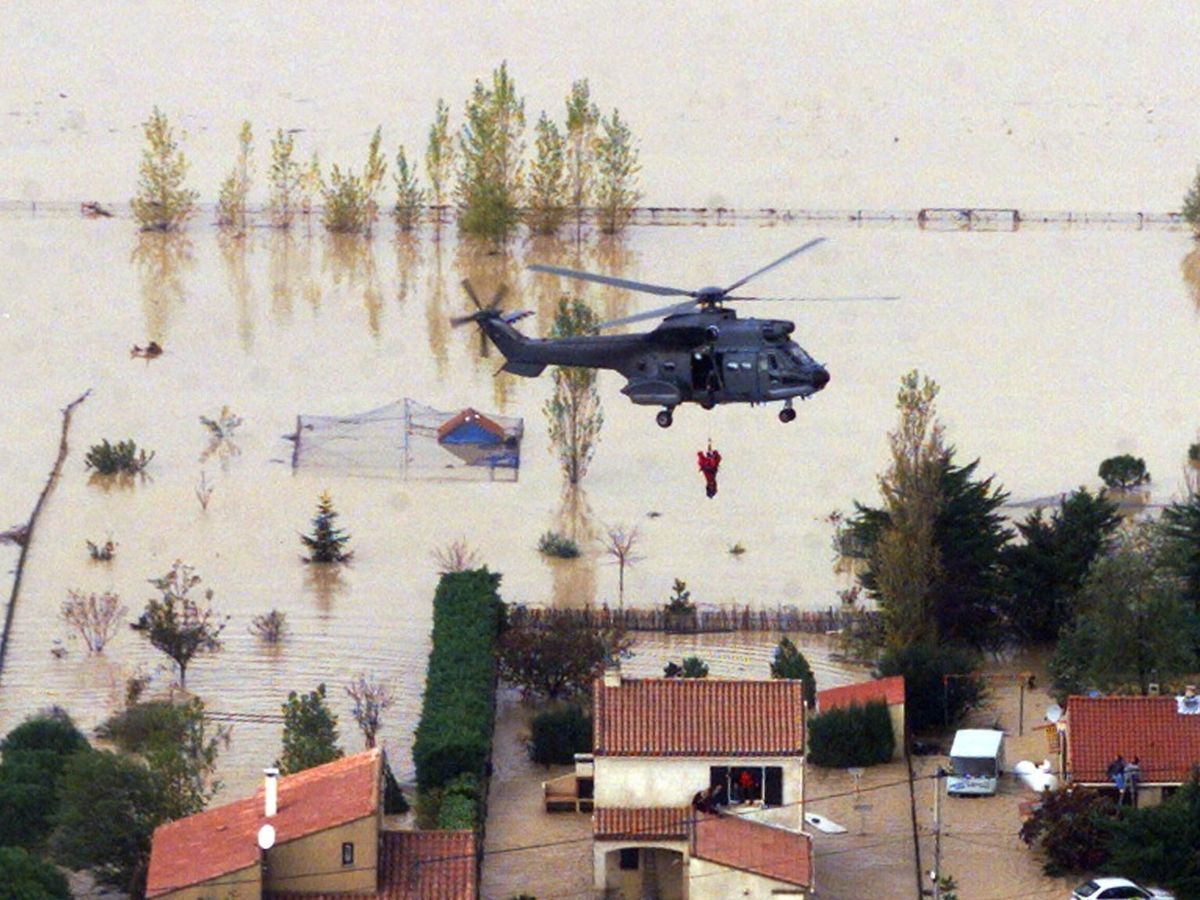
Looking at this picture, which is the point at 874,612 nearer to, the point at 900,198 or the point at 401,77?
the point at 900,198

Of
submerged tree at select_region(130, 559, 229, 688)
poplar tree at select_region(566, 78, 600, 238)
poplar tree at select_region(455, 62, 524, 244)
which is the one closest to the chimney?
submerged tree at select_region(130, 559, 229, 688)

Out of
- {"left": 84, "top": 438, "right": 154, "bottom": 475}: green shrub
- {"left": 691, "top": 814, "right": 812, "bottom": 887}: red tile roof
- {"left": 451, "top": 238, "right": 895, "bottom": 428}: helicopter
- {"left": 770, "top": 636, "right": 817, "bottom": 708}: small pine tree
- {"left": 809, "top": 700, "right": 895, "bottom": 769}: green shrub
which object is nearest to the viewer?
{"left": 691, "top": 814, "right": 812, "bottom": 887}: red tile roof

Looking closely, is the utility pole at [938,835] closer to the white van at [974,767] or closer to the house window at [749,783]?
the white van at [974,767]

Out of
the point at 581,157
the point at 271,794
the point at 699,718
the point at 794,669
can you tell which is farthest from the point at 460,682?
the point at 581,157

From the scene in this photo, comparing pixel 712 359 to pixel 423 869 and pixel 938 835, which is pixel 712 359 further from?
pixel 423 869

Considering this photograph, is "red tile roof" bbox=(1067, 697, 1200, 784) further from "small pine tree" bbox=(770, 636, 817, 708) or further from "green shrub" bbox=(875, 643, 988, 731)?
"small pine tree" bbox=(770, 636, 817, 708)

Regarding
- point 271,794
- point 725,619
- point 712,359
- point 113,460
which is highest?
point 113,460
